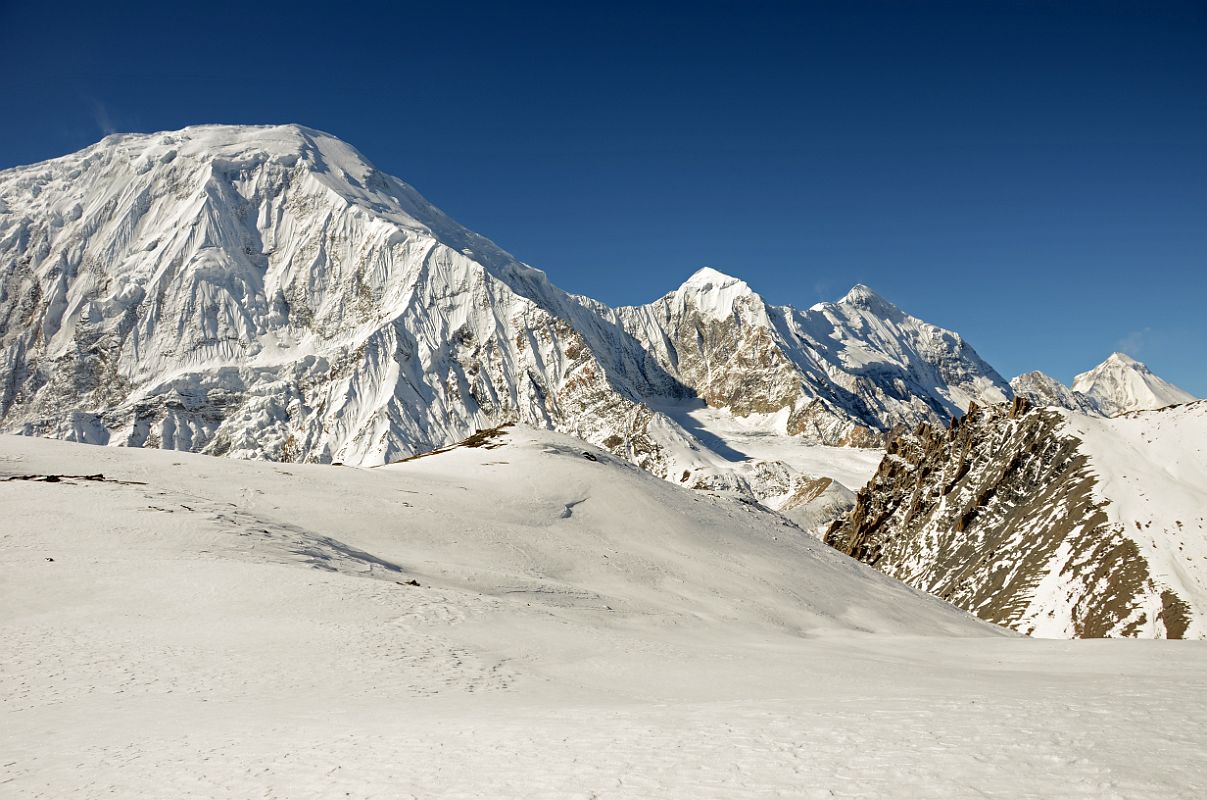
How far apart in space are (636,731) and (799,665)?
38.8 feet

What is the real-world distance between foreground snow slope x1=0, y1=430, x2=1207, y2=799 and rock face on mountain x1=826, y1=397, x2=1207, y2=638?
91.9ft

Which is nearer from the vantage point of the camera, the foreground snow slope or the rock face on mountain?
the foreground snow slope

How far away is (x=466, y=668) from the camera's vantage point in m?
18.3

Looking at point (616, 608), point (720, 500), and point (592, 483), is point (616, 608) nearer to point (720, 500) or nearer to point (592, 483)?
point (592, 483)

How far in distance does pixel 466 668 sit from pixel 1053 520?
8034 cm

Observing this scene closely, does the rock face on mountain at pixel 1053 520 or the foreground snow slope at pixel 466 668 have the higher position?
the rock face on mountain at pixel 1053 520

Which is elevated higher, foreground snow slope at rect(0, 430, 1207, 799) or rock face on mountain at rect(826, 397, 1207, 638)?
rock face on mountain at rect(826, 397, 1207, 638)

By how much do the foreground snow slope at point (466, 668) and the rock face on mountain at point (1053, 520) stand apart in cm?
2801

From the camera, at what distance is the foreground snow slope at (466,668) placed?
9695mm

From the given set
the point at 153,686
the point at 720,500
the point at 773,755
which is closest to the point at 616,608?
the point at 153,686

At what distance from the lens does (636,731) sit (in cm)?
1173

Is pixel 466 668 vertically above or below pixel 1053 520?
below

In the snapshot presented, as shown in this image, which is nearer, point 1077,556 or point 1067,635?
point 1067,635

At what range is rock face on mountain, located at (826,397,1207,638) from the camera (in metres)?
62.8
